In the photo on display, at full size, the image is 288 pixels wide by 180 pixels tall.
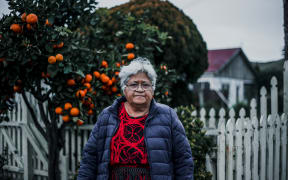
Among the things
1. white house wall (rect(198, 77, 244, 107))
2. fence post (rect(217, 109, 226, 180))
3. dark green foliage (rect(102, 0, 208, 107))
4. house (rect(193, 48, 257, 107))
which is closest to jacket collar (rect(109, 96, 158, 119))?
fence post (rect(217, 109, 226, 180))

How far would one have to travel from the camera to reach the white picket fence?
2992 millimetres

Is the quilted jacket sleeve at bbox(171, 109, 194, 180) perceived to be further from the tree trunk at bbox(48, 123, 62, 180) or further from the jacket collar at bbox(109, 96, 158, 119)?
the tree trunk at bbox(48, 123, 62, 180)

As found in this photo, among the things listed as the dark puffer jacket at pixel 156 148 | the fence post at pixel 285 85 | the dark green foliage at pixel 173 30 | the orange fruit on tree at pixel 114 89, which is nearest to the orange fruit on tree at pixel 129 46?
the orange fruit on tree at pixel 114 89

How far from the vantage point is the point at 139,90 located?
1.95 m

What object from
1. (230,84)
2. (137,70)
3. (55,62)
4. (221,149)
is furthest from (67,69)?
(230,84)

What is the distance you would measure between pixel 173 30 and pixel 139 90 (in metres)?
3.50

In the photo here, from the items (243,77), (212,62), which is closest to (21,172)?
(212,62)

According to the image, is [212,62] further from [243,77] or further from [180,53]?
[180,53]

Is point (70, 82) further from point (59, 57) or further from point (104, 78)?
point (104, 78)

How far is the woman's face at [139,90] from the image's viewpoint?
6.39ft

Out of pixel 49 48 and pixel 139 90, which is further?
pixel 49 48

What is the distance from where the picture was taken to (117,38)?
4.42 meters

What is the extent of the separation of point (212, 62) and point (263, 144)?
623 inches

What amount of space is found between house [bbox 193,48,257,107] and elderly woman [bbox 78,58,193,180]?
13060 mm
